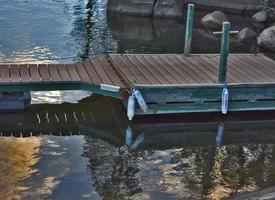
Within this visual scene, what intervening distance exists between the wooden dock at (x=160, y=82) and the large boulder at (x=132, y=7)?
532 inches

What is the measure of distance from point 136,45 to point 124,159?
1257cm

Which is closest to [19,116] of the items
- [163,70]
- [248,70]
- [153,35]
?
[163,70]

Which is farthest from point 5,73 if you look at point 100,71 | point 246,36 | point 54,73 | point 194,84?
point 246,36

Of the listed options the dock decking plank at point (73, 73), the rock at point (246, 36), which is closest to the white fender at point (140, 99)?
the dock decking plank at point (73, 73)

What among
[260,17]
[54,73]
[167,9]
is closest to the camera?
[54,73]

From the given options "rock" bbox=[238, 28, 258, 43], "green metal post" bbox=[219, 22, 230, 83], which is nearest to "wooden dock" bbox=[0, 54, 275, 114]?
"green metal post" bbox=[219, 22, 230, 83]

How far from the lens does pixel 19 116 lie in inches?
598

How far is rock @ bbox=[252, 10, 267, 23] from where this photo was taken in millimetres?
30875

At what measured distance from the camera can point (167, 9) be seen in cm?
3083

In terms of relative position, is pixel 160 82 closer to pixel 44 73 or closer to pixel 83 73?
pixel 83 73

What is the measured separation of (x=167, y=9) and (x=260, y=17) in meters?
5.71

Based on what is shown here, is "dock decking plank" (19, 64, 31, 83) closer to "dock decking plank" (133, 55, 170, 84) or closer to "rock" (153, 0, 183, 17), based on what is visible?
"dock decking plank" (133, 55, 170, 84)

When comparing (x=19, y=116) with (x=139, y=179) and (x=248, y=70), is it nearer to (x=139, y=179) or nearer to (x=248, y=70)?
Answer: (x=139, y=179)

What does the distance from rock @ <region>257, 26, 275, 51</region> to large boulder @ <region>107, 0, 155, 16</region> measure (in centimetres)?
776
